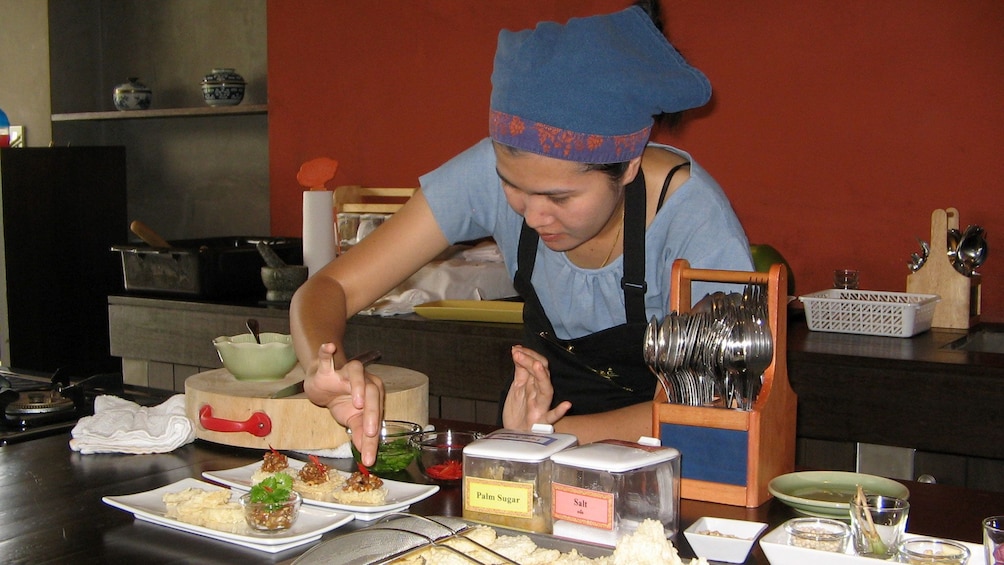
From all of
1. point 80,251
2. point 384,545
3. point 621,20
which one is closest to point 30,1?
point 80,251

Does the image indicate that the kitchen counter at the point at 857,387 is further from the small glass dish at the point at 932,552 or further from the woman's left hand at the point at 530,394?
the small glass dish at the point at 932,552

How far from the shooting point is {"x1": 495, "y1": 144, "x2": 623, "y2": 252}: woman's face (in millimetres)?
1517

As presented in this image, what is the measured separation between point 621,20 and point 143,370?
2.91 m

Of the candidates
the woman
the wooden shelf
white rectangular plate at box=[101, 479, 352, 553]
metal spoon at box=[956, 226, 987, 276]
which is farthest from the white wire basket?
the wooden shelf

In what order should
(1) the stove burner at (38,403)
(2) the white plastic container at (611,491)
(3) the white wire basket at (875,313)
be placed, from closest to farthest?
1. (2) the white plastic container at (611,491)
2. (1) the stove burner at (38,403)
3. (3) the white wire basket at (875,313)

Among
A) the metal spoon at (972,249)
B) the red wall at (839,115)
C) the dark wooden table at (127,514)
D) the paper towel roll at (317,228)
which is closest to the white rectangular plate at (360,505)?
the dark wooden table at (127,514)

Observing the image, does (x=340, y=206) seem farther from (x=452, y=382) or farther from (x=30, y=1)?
(x=30, y=1)

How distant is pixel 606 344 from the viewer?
1.87m

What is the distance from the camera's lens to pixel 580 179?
1.53 meters

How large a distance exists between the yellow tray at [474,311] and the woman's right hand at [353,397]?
141cm

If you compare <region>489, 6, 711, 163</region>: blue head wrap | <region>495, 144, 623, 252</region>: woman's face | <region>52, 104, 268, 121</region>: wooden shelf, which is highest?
<region>52, 104, 268, 121</region>: wooden shelf

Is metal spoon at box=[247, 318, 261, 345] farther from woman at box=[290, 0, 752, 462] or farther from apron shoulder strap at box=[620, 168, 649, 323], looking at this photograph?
apron shoulder strap at box=[620, 168, 649, 323]

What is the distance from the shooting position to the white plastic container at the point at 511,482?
127cm

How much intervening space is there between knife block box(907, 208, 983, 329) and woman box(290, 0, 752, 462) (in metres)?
1.36
